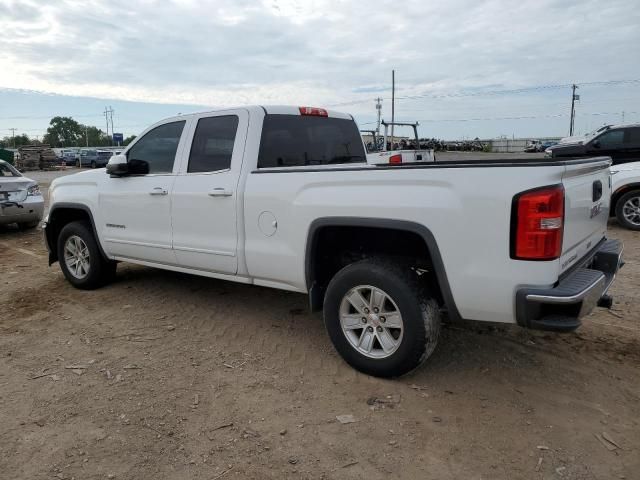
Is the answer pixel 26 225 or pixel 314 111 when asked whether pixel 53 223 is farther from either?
pixel 26 225

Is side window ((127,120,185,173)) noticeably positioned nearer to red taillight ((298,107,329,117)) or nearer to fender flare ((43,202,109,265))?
fender flare ((43,202,109,265))

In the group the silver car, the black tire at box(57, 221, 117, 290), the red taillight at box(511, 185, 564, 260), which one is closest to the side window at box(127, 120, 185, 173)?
the black tire at box(57, 221, 117, 290)

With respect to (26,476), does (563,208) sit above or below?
above

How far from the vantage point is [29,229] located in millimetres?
11023

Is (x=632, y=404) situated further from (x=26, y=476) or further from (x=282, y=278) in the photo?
(x=26, y=476)

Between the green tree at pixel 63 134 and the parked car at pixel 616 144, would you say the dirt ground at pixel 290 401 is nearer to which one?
the parked car at pixel 616 144

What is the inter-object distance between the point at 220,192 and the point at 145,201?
111 centimetres

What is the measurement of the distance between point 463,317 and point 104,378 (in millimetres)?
2542

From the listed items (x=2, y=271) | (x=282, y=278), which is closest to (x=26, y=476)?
(x=282, y=278)

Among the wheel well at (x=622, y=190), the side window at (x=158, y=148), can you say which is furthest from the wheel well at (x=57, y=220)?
the wheel well at (x=622, y=190)

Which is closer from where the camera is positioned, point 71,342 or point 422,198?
point 422,198

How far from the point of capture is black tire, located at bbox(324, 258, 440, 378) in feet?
10.8

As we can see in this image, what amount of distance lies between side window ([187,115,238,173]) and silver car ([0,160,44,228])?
6.95 meters

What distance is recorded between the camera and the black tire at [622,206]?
8891 mm
